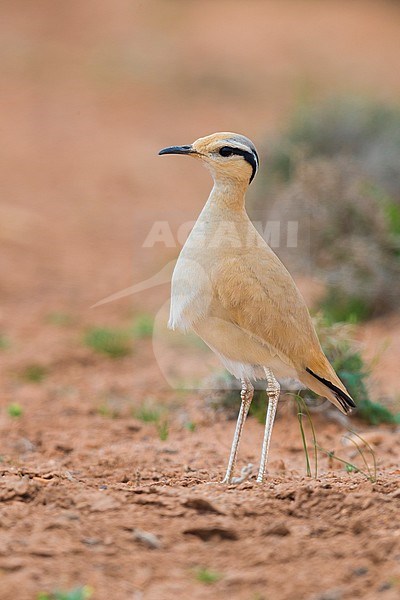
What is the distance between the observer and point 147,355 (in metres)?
7.93

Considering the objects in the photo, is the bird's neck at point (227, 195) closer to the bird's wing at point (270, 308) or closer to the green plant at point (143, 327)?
the bird's wing at point (270, 308)

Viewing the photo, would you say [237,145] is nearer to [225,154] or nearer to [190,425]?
[225,154]

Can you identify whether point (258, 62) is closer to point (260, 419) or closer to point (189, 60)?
point (189, 60)

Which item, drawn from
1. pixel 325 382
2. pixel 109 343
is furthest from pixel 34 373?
pixel 325 382

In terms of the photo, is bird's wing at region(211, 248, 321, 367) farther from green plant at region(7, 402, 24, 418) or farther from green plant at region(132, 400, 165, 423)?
green plant at region(7, 402, 24, 418)

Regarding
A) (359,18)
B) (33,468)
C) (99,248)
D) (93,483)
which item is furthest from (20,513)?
(359,18)

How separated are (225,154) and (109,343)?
371 centimetres

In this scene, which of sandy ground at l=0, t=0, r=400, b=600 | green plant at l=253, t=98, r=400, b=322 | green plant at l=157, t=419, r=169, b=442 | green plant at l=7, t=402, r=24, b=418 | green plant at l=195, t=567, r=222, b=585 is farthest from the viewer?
green plant at l=253, t=98, r=400, b=322

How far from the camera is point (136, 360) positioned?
307 inches

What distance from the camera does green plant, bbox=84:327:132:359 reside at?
784cm

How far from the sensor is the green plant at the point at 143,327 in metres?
8.38

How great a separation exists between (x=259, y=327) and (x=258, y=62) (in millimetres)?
18022


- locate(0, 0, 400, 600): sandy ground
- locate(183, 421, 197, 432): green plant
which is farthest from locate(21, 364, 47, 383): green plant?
locate(183, 421, 197, 432): green plant

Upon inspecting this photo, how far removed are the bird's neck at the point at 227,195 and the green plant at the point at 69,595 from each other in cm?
215
